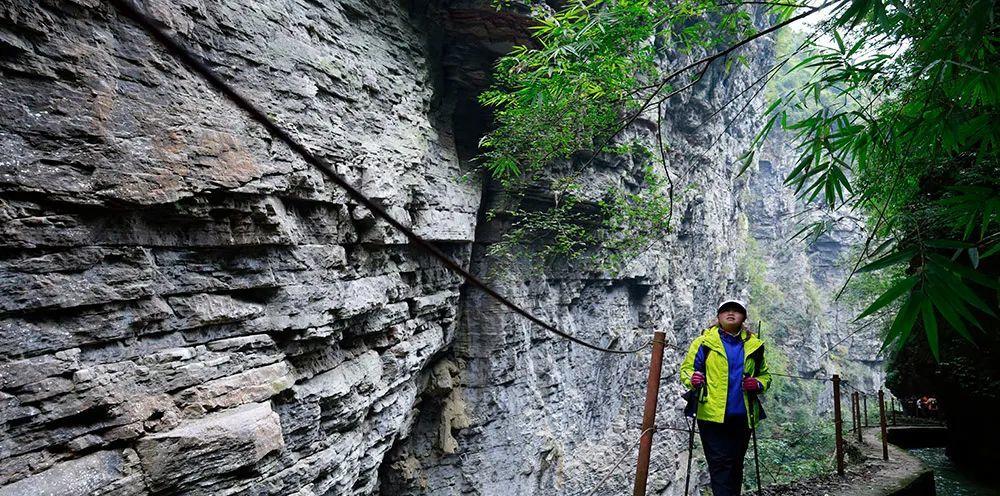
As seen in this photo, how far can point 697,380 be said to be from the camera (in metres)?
3.21

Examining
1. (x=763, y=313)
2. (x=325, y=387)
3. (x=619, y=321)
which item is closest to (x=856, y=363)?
(x=763, y=313)

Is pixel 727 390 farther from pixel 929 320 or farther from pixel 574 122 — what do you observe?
pixel 574 122

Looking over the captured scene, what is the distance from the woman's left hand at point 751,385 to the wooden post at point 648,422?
1.94 feet

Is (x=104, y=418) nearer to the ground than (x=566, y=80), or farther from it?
nearer to the ground

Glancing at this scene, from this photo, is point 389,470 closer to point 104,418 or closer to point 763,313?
point 104,418

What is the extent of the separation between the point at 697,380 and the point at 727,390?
224mm

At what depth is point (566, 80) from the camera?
315cm

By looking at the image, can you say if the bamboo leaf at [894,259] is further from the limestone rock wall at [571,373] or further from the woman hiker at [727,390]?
the limestone rock wall at [571,373]

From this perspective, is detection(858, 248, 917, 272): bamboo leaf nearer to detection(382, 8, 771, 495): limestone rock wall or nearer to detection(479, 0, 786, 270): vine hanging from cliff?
detection(479, 0, 786, 270): vine hanging from cliff

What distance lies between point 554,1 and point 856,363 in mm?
34342

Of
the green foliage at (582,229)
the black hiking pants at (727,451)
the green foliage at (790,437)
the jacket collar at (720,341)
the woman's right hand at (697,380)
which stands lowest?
the green foliage at (790,437)

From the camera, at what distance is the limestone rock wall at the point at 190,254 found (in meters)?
2.84

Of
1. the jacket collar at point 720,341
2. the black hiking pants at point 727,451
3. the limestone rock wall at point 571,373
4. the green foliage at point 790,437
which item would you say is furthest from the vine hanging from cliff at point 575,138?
the green foliage at point 790,437

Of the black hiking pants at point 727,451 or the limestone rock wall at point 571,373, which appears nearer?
the black hiking pants at point 727,451
